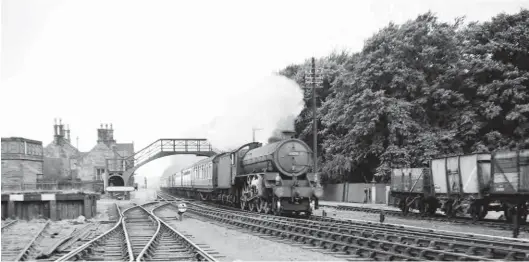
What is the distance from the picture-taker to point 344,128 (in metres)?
34.8

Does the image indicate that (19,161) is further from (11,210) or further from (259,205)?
(259,205)

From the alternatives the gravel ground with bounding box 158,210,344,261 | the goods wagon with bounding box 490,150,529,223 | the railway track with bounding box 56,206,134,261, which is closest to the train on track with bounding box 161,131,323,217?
the gravel ground with bounding box 158,210,344,261

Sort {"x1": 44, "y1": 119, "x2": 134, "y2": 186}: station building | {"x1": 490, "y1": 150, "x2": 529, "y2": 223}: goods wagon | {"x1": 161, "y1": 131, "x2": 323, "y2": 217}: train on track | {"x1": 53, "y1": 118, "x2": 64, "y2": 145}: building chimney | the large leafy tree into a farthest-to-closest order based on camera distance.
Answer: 1. {"x1": 53, "y1": 118, "x2": 64, "y2": 145}: building chimney
2. {"x1": 44, "y1": 119, "x2": 134, "y2": 186}: station building
3. the large leafy tree
4. {"x1": 161, "y1": 131, "x2": 323, "y2": 217}: train on track
5. {"x1": 490, "y1": 150, "x2": 529, "y2": 223}: goods wagon

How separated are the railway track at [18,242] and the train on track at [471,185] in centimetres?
1126

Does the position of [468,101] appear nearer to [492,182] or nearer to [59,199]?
[492,182]

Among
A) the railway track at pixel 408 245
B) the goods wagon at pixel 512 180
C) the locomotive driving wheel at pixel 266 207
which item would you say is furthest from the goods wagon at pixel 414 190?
the railway track at pixel 408 245

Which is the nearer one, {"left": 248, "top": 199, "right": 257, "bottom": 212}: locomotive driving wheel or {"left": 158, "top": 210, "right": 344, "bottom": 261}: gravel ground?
{"left": 158, "top": 210, "right": 344, "bottom": 261}: gravel ground

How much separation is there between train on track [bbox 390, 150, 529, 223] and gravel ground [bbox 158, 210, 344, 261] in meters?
5.69

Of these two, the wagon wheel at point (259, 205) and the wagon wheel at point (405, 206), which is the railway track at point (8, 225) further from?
the wagon wheel at point (405, 206)

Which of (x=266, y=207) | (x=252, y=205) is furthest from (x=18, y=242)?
(x=252, y=205)

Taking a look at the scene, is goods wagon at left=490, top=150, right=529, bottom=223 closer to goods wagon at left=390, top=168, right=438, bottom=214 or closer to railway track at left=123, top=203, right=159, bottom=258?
goods wagon at left=390, top=168, right=438, bottom=214

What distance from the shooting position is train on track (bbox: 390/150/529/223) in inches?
625

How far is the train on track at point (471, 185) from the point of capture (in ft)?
52.1

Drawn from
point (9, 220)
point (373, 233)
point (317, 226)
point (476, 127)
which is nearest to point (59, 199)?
point (9, 220)
